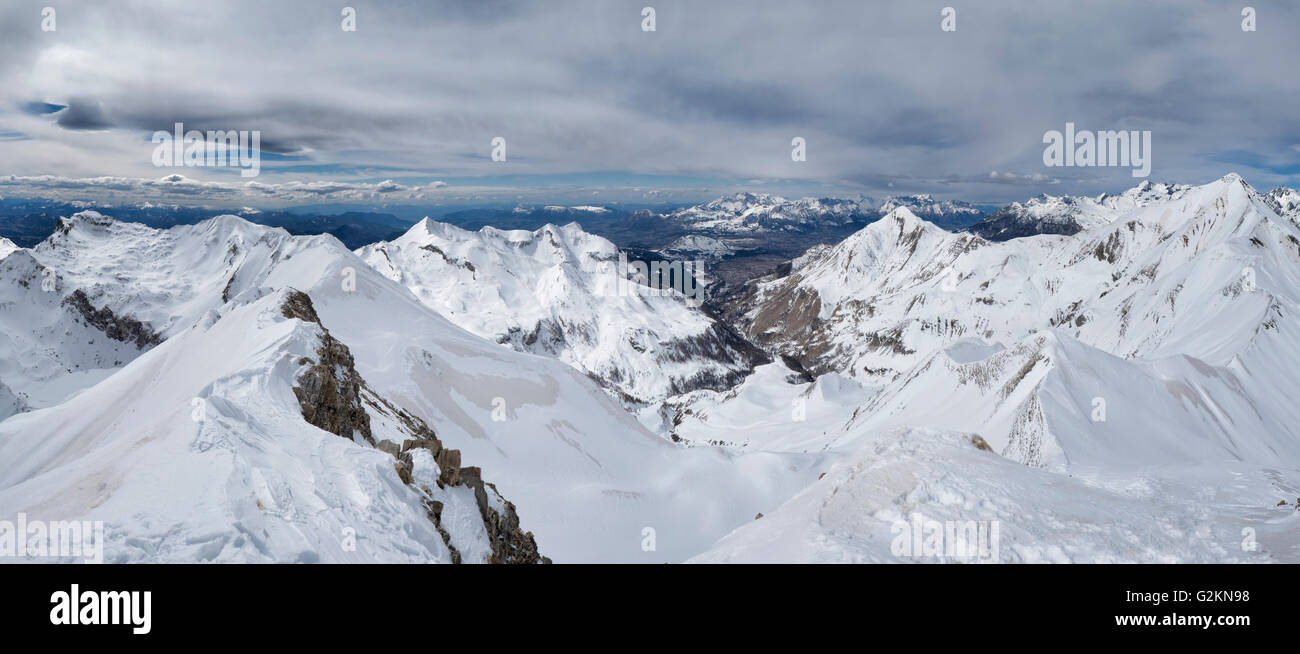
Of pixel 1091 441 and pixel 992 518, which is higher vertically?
pixel 992 518

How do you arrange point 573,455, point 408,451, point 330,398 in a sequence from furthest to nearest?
point 573,455, point 330,398, point 408,451

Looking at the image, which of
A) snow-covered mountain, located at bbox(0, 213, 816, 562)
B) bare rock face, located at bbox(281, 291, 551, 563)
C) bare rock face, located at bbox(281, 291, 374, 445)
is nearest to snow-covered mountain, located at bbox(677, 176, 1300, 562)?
bare rock face, located at bbox(281, 291, 551, 563)

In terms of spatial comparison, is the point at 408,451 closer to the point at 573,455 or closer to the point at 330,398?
the point at 330,398

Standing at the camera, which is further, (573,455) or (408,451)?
(573,455)

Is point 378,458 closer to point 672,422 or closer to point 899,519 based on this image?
point 899,519

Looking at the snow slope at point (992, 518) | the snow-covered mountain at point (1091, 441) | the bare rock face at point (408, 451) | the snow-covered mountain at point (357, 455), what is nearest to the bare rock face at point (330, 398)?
Result: the bare rock face at point (408, 451)

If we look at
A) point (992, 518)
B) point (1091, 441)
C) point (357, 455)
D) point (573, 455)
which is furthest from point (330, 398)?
point (1091, 441)

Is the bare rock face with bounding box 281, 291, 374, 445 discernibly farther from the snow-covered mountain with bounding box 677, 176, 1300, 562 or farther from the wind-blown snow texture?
the snow-covered mountain with bounding box 677, 176, 1300, 562

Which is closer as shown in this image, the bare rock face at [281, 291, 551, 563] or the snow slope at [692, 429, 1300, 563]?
the snow slope at [692, 429, 1300, 563]
